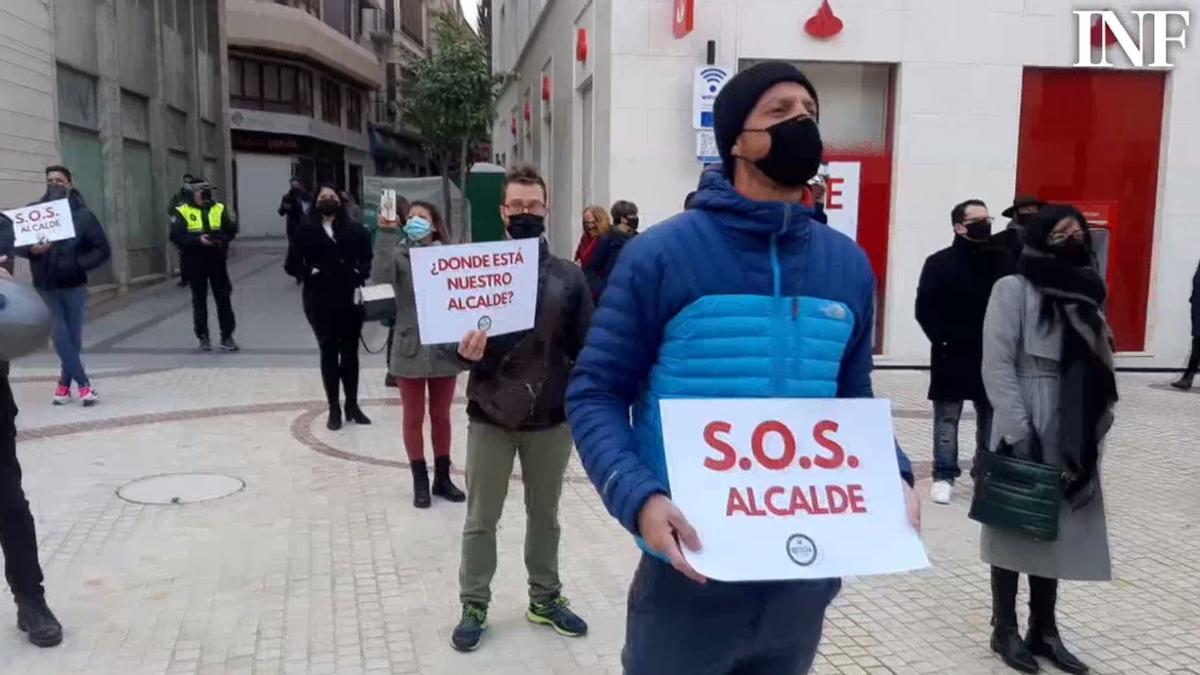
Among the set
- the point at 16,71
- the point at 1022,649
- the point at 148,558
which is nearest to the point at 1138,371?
the point at 1022,649

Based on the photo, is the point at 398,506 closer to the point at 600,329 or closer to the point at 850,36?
the point at 600,329

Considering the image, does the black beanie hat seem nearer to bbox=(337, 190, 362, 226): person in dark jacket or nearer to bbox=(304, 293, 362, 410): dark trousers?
bbox=(304, 293, 362, 410): dark trousers

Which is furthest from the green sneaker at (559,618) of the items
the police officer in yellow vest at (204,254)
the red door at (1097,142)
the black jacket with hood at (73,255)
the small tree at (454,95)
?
the small tree at (454,95)

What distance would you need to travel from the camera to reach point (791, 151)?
226 centimetres

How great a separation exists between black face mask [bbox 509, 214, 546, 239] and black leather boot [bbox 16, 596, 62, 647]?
2.52 m

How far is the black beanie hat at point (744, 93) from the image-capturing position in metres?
2.29

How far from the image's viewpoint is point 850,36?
11883 mm

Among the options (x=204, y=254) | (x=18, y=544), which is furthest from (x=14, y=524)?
(x=204, y=254)

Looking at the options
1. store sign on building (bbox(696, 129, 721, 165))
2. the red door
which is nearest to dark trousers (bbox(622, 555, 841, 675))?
store sign on building (bbox(696, 129, 721, 165))

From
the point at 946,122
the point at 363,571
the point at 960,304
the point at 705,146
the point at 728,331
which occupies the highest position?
the point at 946,122

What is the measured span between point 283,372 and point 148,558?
19.7 ft

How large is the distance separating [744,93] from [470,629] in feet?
9.50

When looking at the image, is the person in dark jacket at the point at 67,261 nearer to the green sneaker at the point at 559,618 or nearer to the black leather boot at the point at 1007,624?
the green sneaker at the point at 559,618

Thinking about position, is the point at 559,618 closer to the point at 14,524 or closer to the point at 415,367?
the point at 415,367
